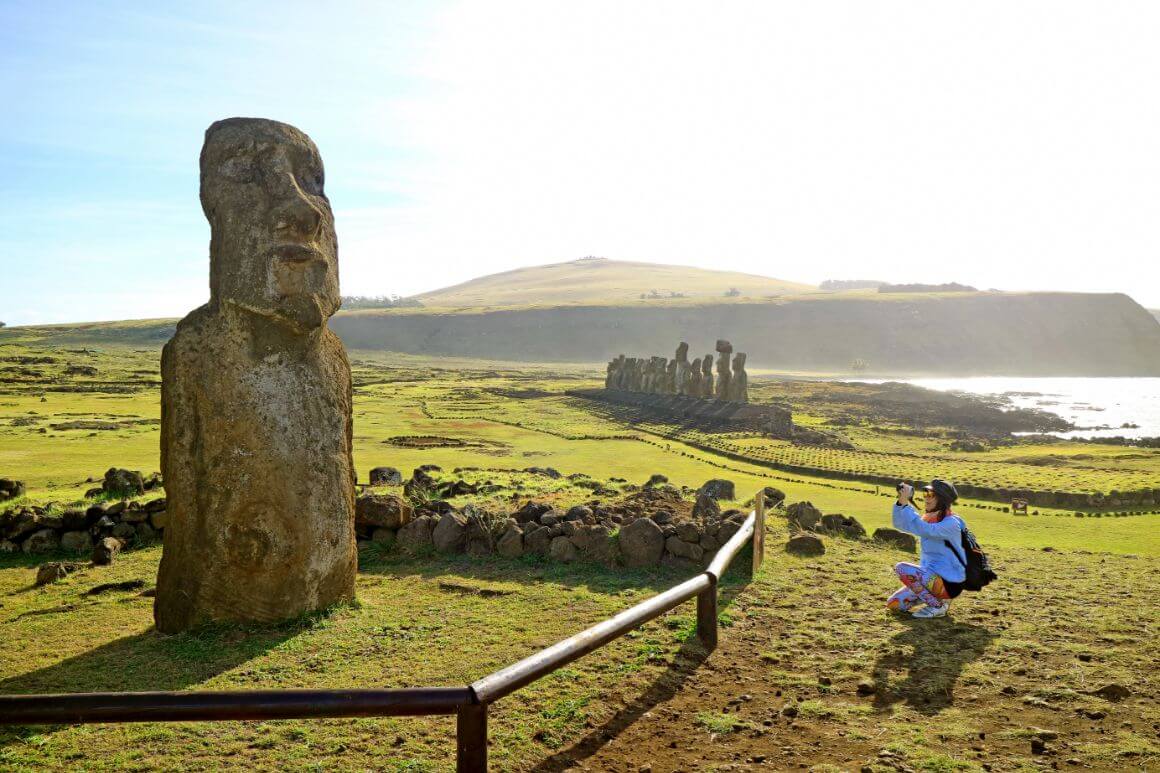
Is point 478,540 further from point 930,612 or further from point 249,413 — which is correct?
point 930,612

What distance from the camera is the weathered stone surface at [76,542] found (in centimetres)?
1211

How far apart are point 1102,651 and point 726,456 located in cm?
2224

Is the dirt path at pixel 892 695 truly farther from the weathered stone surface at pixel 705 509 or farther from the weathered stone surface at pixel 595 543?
the weathered stone surface at pixel 705 509

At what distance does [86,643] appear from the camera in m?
8.27

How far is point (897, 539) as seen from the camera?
1325cm

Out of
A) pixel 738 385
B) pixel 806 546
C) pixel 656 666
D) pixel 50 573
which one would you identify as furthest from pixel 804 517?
pixel 738 385

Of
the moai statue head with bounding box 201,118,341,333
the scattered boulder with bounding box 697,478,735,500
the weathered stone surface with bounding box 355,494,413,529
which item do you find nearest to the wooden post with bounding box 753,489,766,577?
the weathered stone surface with bounding box 355,494,413,529

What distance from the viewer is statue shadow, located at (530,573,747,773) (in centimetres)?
576

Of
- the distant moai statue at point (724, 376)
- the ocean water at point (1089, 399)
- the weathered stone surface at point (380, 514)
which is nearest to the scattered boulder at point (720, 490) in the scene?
the weathered stone surface at point (380, 514)

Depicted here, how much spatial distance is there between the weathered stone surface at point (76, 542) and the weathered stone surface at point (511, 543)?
616 centimetres

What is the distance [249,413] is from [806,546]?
26.3ft

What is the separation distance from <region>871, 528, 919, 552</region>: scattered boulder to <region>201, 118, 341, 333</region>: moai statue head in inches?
372

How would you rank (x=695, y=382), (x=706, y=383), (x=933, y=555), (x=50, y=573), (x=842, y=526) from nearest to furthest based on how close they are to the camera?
1. (x=933, y=555)
2. (x=50, y=573)
3. (x=842, y=526)
4. (x=706, y=383)
5. (x=695, y=382)

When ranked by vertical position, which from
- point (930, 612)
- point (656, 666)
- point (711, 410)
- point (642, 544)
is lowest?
point (656, 666)
